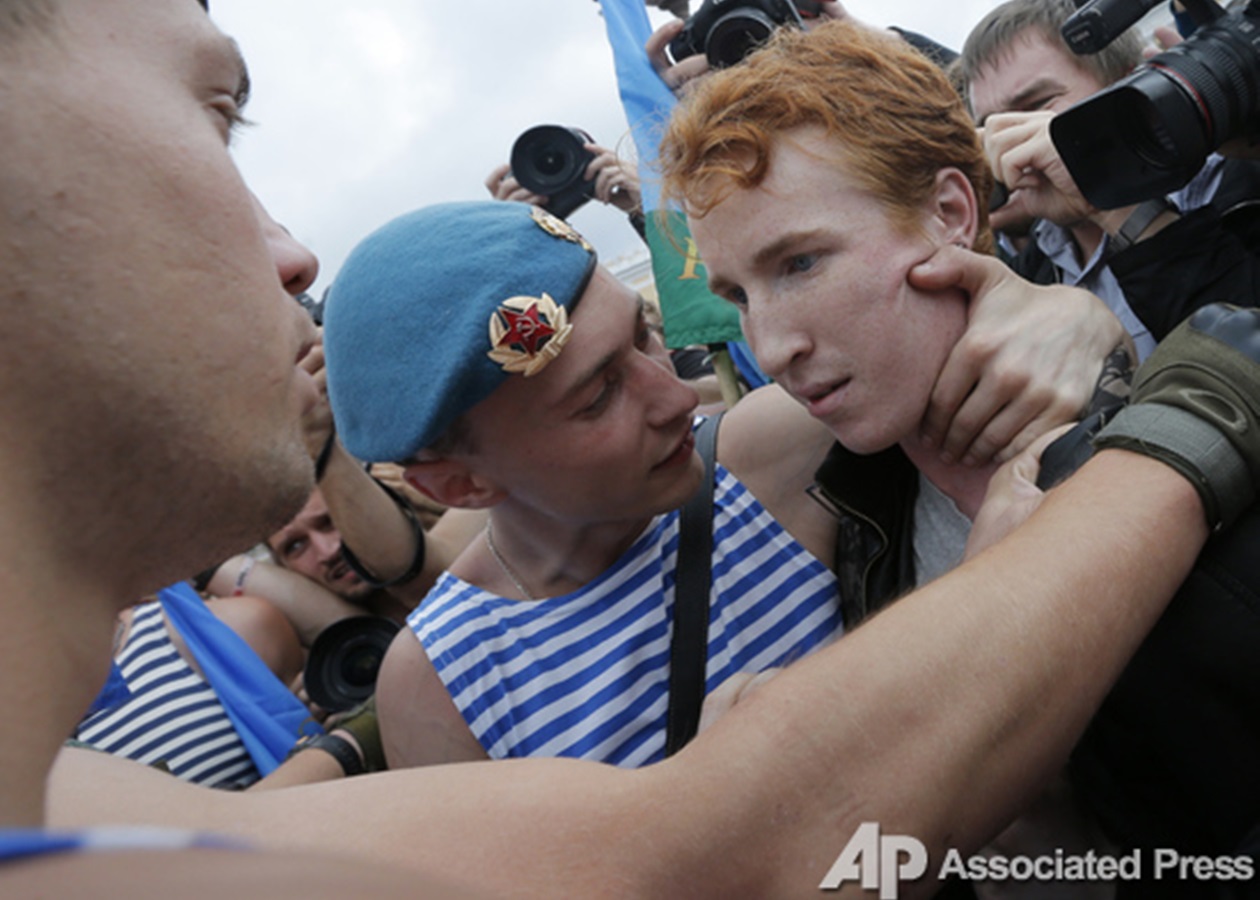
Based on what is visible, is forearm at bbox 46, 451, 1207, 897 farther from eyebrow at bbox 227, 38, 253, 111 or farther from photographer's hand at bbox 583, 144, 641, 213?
photographer's hand at bbox 583, 144, 641, 213

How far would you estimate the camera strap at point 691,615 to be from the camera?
74.2 inches

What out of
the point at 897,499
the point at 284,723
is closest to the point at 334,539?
the point at 284,723

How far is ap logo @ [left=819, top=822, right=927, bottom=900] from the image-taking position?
43.4 inches

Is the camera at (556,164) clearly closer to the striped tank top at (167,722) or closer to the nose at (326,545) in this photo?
the nose at (326,545)

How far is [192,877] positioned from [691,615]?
5.44ft

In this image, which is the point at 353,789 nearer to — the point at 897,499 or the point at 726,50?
the point at 897,499

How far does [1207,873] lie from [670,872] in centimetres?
70

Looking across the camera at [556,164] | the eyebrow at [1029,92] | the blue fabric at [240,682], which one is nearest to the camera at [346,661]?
Answer: the blue fabric at [240,682]

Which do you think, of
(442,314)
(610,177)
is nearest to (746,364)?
(610,177)

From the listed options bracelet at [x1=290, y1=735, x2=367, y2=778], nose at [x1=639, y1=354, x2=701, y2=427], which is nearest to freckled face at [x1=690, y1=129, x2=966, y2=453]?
nose at [x1=639, y1=354, x2=701, y2=427]

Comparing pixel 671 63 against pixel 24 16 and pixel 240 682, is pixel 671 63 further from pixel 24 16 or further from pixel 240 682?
pixel 24 16

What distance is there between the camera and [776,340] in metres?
1.87

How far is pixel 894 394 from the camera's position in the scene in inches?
71.7

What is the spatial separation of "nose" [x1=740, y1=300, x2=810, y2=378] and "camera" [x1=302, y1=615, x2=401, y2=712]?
186 cm
